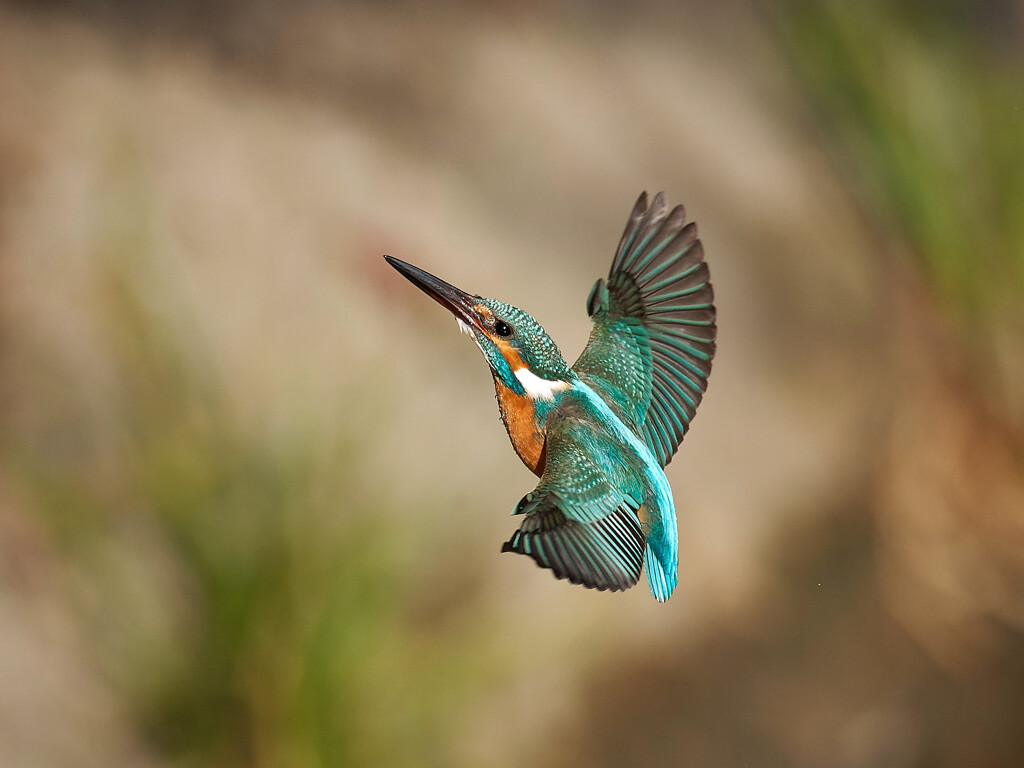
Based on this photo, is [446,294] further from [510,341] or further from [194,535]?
[194,535]

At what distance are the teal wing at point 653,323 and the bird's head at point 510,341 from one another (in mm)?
47

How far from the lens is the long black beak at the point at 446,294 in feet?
1.71

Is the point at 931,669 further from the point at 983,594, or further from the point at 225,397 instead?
the point at 225,397

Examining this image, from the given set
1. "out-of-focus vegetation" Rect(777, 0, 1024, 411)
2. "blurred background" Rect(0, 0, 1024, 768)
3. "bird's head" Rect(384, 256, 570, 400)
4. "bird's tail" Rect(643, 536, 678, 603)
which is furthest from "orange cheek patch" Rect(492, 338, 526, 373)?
"out-of-focus vegetation" Rect(777, 0, 1024, 411)

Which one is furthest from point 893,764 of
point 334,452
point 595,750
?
point 334,452

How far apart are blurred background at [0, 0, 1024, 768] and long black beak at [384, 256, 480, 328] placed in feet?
0.91

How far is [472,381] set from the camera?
0.82 metres

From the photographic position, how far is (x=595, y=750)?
87cm

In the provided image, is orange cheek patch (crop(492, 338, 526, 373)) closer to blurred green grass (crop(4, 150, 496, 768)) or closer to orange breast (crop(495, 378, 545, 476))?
orange breast (crop(495, 378, 545, 476))

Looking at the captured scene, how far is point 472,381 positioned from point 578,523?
36cm

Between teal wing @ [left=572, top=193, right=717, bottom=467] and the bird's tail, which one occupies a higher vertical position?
teal wing @ [left=572, top=193, right=717, bottom=467]

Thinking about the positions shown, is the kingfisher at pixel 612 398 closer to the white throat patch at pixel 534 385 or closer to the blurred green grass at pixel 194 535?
the white throat patch at pixel 534 385

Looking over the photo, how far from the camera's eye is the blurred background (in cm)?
75

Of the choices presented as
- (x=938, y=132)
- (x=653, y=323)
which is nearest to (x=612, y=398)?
(x=653, y=323)
